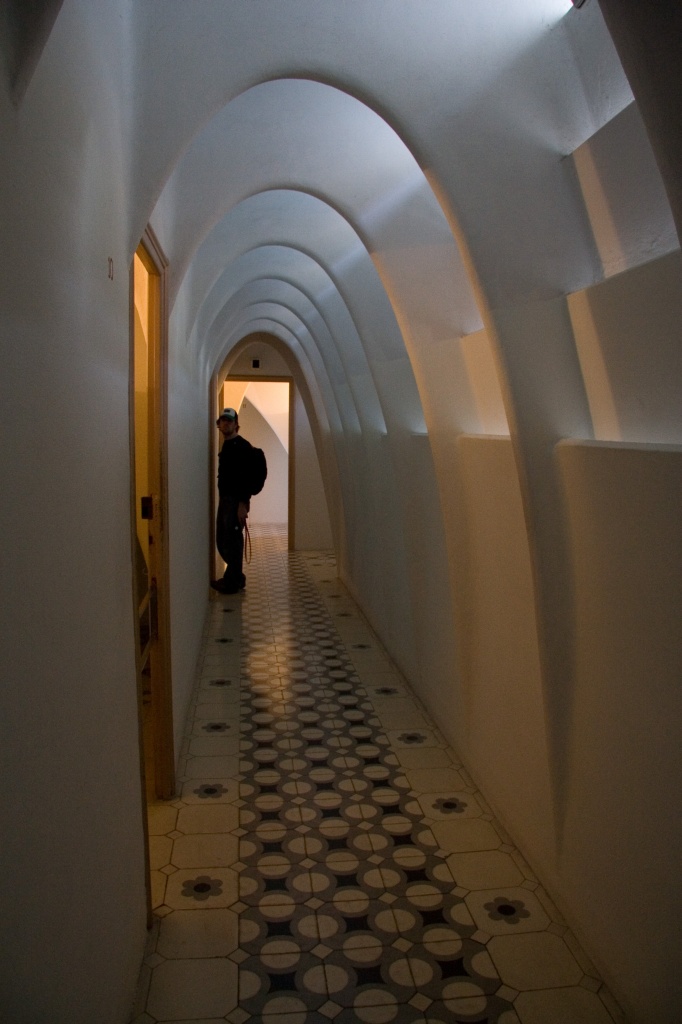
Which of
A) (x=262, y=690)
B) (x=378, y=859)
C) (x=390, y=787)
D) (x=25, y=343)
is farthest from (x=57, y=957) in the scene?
(x=262, y=690)

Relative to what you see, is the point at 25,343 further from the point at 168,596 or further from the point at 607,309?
the point at 168,596

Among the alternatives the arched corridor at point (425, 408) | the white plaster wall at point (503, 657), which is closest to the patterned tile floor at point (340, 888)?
the arched corridor at point (425, 408)

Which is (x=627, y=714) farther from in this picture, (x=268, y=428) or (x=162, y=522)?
(x=268, y=428)

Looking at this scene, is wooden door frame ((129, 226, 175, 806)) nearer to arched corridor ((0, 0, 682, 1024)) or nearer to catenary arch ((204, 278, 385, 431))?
arched corridor ((0, 0, 682, 1024))

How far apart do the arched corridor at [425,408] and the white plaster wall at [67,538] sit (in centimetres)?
1

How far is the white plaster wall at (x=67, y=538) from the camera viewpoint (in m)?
1.32

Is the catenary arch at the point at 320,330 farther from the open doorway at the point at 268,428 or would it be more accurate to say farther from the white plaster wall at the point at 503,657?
the open doorway at the point at 268,428

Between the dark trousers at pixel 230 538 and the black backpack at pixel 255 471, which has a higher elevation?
the black backpack at pixel 255 471

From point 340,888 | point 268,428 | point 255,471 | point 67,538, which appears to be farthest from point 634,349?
point 268,428

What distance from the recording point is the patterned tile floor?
2.47m

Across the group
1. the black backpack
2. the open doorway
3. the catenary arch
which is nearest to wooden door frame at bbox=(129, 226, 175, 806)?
the catenary arch

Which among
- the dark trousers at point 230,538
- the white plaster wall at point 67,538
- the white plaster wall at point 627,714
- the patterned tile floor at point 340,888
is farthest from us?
the dark trousers at point 230,538

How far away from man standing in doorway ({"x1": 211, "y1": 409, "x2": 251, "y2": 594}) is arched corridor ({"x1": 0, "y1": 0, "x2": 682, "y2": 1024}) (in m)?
3.55

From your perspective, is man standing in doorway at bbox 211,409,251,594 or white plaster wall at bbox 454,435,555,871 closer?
white plaster wall at bbox 454,435,555,871
